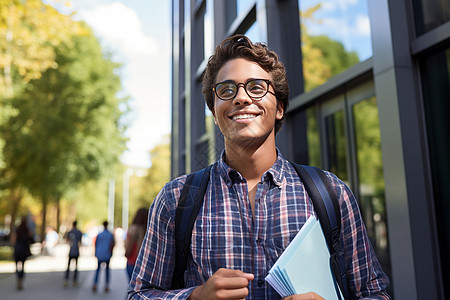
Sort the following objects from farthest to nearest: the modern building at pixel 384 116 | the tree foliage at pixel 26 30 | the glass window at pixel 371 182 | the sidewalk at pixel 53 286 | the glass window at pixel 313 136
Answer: the tree foliage at pixel 26 30, the sidewalk at pixel 53 286, the glass window at pixel 313 136, the glass window at pixel 371 182, the modern building at pixel 384 116

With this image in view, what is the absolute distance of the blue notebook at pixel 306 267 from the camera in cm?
113

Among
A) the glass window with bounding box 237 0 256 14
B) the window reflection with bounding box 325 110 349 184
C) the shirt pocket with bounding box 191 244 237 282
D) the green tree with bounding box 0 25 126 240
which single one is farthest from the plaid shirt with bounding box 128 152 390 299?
the green tree with bounding box 0 25 126 240

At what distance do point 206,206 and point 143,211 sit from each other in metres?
5.16

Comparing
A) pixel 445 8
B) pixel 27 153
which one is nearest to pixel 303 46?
pixel 445 8

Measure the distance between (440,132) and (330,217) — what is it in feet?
8.38

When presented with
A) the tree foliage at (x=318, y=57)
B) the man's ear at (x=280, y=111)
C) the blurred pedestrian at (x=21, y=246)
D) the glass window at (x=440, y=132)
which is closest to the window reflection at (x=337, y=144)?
the tree foliage at (x=318, y=57)

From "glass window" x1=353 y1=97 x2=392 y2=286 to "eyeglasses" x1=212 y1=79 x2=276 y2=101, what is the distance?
3.89 m

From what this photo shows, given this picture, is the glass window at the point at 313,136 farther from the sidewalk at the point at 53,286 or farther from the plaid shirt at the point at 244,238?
the sidewalk at the point at 53,286

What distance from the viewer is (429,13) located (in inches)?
139

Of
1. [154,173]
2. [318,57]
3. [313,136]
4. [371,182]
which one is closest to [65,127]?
[318,57]

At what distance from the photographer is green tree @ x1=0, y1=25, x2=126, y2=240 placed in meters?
18.5

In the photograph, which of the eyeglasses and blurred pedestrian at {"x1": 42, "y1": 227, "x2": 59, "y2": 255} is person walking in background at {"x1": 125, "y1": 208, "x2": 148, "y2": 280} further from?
blurred pedestrian at {"x1": 42, "y1": 227, "x2": 59, "y2": 255}

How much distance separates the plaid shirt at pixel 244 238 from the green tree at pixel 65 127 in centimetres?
1886

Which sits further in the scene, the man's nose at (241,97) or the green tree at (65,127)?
the green tree at (65,127)
